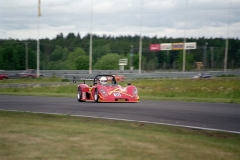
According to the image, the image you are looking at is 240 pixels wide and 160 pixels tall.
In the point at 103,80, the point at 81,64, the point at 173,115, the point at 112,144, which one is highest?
the point at 103,80

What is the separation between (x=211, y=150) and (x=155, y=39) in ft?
515

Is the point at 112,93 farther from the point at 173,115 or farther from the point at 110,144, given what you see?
the point at 110,144

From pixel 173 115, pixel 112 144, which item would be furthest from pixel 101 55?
pixel 112 144

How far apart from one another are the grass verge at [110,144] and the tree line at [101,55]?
69995 millimetres

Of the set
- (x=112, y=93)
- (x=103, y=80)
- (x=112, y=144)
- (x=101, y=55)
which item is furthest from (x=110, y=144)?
(x=101, y=55)

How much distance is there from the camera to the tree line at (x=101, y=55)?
95463 millimetres

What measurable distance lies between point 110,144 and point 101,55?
11188 centimetres

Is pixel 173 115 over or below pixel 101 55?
below

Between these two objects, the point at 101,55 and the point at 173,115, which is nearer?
the point at 173,115

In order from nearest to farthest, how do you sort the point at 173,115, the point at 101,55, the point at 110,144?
the point at 110,144 < the point at 173,115 < the point at 101,55

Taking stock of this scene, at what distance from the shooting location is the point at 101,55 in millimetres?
120438

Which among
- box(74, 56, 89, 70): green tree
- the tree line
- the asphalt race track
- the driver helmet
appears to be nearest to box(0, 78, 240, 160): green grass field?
the asphalt race track

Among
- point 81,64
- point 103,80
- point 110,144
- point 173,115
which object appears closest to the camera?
point 110,144

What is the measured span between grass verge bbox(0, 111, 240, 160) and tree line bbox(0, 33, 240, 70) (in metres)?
70.0
